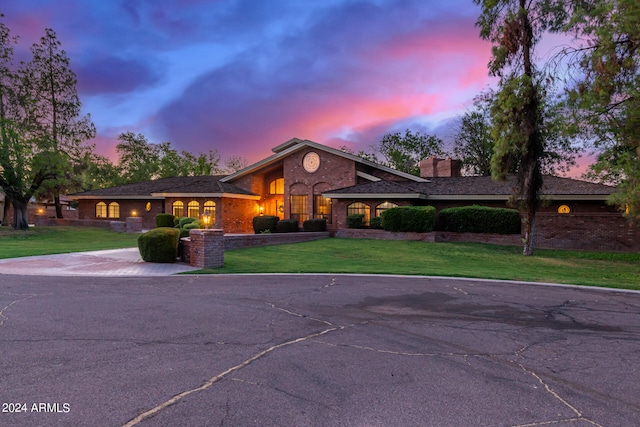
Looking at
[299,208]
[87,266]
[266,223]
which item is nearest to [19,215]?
[266,223]

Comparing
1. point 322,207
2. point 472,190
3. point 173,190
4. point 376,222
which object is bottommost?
point 376,222

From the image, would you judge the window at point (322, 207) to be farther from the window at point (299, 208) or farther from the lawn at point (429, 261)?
the lawn at point (429, 261)

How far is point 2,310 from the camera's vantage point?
263 inches

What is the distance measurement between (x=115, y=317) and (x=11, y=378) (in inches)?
97.1

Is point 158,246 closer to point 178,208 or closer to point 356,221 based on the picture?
point 356,221

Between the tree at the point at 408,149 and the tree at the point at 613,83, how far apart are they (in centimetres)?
3728

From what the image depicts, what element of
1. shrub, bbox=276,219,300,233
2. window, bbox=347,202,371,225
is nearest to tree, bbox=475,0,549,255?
window, bbox=347,202,371,225

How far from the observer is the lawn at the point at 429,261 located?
12523mm

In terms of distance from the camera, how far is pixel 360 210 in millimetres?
27047

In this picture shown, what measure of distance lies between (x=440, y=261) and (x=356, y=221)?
10387mm

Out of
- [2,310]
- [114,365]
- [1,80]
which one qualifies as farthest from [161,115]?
[114,365]

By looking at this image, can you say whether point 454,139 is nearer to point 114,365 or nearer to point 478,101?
point 478,101

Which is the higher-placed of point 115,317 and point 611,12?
point 611,12

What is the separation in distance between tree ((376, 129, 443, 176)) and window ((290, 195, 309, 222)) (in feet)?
83.6
